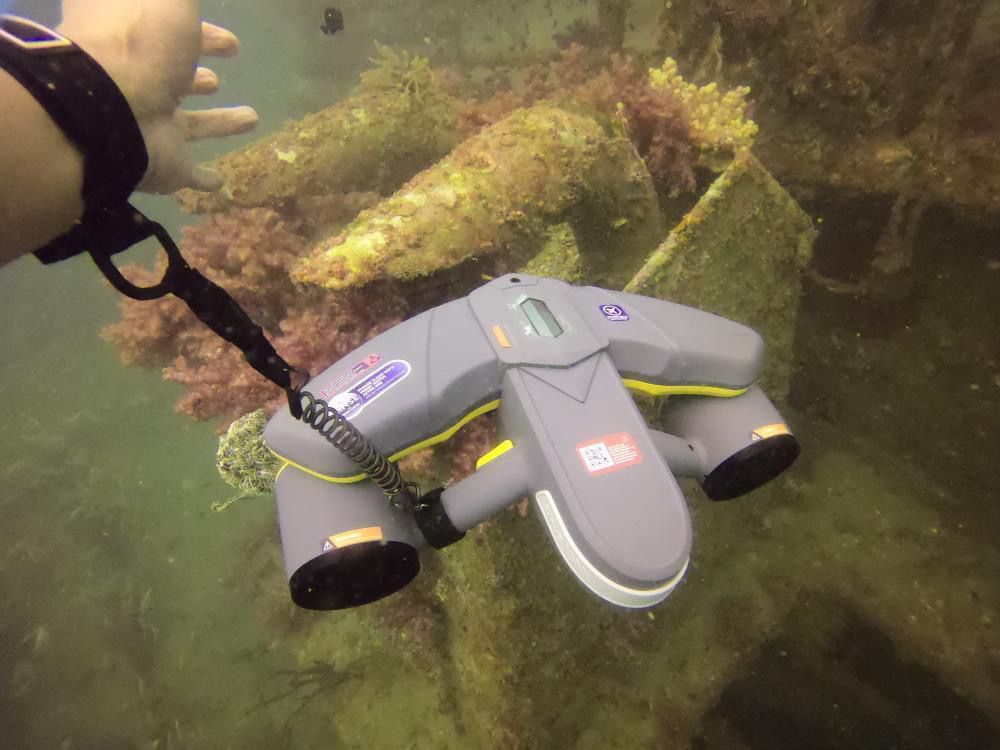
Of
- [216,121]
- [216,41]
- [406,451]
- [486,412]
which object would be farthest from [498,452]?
[216,41]

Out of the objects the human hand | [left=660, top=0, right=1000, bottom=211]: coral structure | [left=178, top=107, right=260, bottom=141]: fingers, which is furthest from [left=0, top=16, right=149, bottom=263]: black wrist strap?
[left=660, top=0, right=1000, bottom=211]: coral structure

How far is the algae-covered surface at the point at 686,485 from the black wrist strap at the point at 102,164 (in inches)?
58.0

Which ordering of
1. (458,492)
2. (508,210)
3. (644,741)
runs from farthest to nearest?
1. (644,741)
2. (508,210)
3. (458,492)

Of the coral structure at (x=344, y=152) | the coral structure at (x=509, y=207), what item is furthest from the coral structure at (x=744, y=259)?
the coral structure at (x=344, y=152)

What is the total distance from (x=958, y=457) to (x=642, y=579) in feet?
12.8

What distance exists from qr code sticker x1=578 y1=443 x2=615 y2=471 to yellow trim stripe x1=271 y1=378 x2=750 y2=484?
356mm

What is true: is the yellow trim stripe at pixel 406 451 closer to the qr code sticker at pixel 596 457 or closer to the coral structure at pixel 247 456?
the qr code sticker at pixel 596 457

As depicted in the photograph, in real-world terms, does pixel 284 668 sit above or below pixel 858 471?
below

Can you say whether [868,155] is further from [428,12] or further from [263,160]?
[428,12]

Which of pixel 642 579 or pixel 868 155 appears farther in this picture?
pixel 868 155

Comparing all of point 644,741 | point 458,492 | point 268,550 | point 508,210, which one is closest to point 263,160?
point 508,210

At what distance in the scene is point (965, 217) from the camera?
3.75 m

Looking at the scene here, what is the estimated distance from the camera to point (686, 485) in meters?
3.62

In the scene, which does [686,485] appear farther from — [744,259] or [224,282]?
[224,282]
